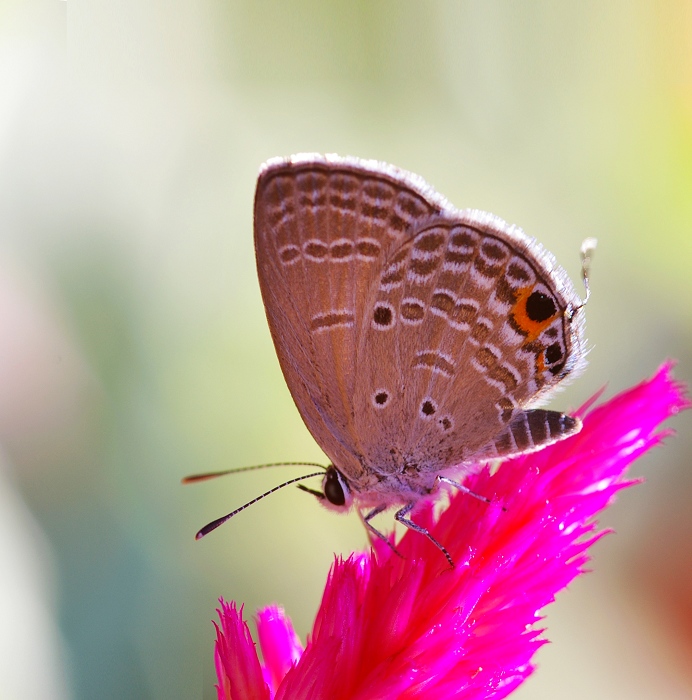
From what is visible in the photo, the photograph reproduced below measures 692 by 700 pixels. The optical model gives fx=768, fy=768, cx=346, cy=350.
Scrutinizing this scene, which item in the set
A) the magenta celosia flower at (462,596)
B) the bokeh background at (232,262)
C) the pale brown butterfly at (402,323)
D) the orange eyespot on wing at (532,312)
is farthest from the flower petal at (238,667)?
the bokeh background at (232,262)

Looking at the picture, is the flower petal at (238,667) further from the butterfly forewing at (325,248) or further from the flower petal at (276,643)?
the butterfly forewing at (325,248)

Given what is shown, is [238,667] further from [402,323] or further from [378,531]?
[402,323]

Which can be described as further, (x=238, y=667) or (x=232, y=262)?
(x=232, y=262)

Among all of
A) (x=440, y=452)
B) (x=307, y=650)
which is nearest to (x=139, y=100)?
(x=440, y=452)

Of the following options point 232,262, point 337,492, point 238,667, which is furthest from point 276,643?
point 232,262

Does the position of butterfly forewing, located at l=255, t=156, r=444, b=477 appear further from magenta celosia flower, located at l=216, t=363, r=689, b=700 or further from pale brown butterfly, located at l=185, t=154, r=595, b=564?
magenta celosia flower, located at l=216, t=363, r=689, b=700

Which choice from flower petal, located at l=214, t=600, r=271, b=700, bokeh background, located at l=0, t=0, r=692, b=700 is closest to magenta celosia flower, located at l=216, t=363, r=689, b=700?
flower petal, located at l=214, t=600, r=271, b=700
